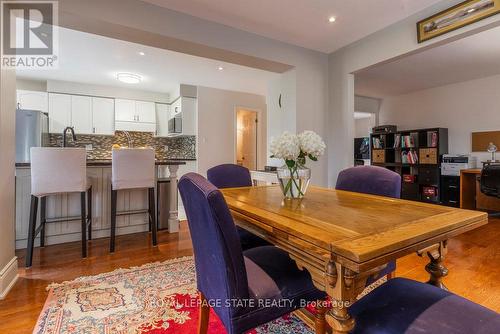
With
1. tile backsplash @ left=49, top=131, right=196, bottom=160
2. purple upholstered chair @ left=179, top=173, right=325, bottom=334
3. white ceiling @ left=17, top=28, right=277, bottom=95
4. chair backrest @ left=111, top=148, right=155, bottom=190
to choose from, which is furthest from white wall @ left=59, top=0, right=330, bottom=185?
tile backsplash @ left=49, top=131, right=196, bottom=160

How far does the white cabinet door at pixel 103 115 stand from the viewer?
4.97 m

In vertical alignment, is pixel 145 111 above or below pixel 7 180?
above

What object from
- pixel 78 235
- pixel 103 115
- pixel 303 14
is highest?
pixel 303 14

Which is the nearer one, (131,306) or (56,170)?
(131,306)

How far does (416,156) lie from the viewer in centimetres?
513

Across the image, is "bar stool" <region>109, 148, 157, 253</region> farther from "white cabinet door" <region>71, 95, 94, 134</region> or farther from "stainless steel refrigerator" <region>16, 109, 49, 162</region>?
"white cabinet door" <region>71, 95, 94, 134</region>

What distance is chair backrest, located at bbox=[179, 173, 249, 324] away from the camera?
2.68ft

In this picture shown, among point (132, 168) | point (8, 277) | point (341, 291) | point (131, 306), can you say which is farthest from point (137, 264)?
point (341, 291)

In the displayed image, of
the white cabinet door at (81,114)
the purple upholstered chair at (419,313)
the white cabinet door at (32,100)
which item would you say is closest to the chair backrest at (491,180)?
the purple upholstered chair at (419,313)

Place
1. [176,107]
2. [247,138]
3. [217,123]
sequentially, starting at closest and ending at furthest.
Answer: [176,107] < [217,123] < [247,138]

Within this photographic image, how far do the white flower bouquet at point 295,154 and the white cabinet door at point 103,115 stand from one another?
475cm

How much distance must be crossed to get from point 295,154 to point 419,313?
865mm

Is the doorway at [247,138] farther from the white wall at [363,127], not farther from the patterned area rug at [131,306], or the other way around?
the patterned area rug at [131,306]

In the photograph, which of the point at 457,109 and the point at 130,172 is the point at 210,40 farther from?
the point at 457,109
